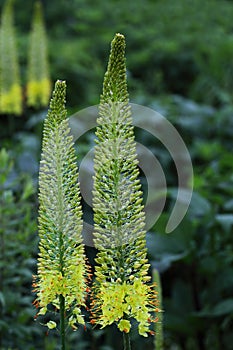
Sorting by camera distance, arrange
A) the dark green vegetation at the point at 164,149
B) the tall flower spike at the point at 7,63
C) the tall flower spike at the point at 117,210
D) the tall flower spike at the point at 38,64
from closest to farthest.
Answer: the tall flower spike at the point at 117,210 < the dark green vegetation at the point at 164,149 < the tall flower spike at the point at 7,63 < the tall flower spike at the point at 38,64

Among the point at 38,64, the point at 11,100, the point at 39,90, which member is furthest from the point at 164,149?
the point at 11,100

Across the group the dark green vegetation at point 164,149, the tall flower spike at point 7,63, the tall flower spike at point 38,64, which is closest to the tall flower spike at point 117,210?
the dark green vegetation at point 164,149

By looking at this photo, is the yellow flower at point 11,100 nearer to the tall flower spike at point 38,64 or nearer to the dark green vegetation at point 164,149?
the dark green vegetation at point 164,149

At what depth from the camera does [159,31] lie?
13219mm

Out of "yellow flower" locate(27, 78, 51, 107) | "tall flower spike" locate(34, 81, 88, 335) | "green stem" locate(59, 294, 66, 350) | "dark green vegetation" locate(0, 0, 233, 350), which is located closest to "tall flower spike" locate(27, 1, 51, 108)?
"yellow flower" locate(27, 78, 51, 107)

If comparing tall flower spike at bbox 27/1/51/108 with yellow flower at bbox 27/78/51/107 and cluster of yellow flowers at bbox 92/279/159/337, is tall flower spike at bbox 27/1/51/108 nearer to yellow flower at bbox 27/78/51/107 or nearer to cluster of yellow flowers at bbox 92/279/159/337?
yellow flower at bbox 27/78/51/107

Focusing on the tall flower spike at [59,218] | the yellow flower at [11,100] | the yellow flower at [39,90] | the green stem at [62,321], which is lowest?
the green stem at [62,321]

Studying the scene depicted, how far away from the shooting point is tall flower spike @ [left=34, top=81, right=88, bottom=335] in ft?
7.72

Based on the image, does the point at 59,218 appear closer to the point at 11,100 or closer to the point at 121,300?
the point at 121,300

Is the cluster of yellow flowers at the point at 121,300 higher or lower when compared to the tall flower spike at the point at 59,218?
lower

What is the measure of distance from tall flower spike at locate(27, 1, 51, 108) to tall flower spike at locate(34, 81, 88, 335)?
15.2 ft

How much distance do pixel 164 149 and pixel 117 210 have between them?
17.8 feet

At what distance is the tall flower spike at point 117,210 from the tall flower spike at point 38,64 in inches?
186

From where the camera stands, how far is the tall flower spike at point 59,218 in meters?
2.35
